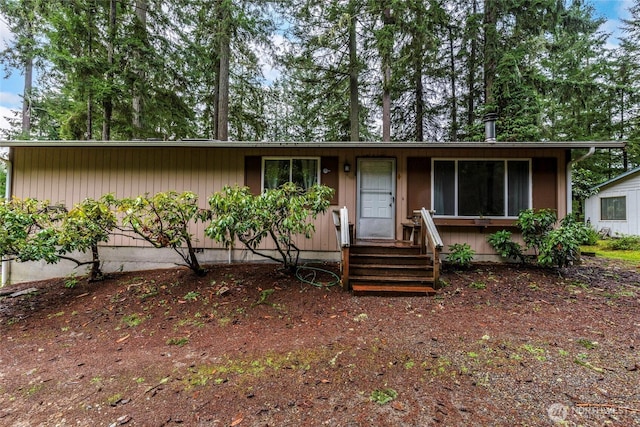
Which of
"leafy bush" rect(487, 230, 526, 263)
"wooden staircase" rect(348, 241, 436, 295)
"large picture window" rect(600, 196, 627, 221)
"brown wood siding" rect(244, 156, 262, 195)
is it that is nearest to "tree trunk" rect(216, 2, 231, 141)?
"brown wood siding" rect(244, 156, 262, 195)

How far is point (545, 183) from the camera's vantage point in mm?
5574

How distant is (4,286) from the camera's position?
570 cm

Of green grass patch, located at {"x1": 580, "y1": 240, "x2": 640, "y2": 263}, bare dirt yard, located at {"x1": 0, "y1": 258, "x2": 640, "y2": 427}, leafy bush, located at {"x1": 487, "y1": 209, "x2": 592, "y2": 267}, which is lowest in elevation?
bare dirt yard, located at {"x1": 0, "y1": 258, "x2": 640, "y2": 427}

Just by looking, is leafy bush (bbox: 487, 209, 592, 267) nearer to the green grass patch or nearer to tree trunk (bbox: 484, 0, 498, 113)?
the green grass patch

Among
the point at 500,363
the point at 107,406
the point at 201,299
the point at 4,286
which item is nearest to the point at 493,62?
the point at 500,363

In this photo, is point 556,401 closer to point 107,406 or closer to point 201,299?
point 107,406

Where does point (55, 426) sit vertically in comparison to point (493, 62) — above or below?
below

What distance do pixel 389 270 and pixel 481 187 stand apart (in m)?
2.78

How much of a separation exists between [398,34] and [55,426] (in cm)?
1004

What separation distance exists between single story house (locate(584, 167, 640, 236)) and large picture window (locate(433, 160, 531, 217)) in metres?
9.20

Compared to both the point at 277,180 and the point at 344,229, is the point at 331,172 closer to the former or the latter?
the point at 277,180

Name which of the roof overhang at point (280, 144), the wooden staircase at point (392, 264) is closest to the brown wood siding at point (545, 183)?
the roof overhang at point (280, 144)

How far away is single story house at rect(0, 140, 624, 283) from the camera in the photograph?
18.9ft

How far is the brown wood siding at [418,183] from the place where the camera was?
580cm
